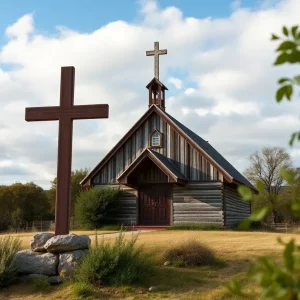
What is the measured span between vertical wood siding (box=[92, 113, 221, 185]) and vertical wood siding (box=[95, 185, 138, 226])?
44.1 inches

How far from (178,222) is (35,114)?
529 inches

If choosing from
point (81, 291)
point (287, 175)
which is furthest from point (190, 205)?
point (287, 175)

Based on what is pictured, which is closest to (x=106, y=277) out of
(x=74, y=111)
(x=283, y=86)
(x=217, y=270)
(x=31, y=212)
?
(x=217, y=270)

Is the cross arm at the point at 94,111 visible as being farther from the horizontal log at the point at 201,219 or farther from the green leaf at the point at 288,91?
the horizontal log at the point at 201,219

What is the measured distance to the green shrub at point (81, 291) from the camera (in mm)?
8531

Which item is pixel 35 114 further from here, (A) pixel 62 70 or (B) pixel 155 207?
(B) pixel 155 207

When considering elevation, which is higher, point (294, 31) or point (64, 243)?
point (294, 31)

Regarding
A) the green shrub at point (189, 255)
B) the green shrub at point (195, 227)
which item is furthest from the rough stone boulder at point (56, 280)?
the green shrub at point (195, 227)

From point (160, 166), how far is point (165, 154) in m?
2.50

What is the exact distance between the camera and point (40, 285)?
30.5 ft

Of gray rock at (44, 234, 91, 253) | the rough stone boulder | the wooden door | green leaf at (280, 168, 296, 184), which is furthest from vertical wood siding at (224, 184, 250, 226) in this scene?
green leaf at (280, 168, 296, 184)

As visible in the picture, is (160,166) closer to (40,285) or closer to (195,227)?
(195,227)

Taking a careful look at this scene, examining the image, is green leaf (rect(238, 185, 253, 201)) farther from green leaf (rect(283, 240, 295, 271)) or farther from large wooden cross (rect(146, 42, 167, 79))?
large wooden cross (rect(146, 42, 167, 79))

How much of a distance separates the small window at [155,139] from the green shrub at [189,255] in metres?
14.3
